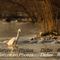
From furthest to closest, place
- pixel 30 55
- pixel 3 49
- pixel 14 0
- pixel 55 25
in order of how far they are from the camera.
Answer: pixel 14 0 → pixel 55 25 → pixel 3 49 → pixel 30 55

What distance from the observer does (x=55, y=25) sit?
32.1 feet

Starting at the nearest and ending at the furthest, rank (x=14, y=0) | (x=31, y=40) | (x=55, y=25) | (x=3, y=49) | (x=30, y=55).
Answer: (x=30, y=55), (x=3, y=49), (x=31, y=40), (x=55, y=25), (x=14, y=0)

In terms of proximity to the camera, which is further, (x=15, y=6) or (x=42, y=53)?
(x=15, y=6)

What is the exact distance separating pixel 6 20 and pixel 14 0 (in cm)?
65

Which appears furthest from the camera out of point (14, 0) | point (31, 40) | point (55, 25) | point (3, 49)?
point (14, 0)

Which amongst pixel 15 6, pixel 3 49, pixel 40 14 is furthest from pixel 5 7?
pixel 3 49

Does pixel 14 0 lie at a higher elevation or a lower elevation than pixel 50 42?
higher

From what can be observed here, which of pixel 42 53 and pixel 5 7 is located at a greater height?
pixel 5 7

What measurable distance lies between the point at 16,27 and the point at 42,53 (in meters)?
3.03

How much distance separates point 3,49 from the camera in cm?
804

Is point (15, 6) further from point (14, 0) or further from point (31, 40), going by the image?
point (31, 40)

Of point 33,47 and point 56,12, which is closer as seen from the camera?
point 33,47

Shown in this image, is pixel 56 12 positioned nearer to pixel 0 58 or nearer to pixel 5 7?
pixel 5 7

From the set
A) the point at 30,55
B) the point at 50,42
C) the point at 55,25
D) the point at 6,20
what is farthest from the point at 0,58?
the point at 6,20
